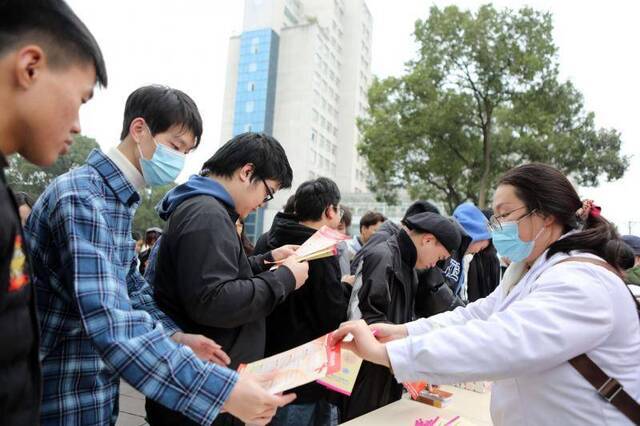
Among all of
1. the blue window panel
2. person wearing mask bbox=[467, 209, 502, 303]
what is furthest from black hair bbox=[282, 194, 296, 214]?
the blue window panel

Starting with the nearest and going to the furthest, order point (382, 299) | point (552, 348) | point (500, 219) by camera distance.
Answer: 1. point (552, 348)
2. point (500, 219)
3. point (382, 299)

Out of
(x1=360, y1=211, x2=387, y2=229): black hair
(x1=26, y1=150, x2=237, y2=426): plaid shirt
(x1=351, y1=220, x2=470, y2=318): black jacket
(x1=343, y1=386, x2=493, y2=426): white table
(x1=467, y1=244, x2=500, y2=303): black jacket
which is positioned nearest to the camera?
(x1=26, y1=150, x2=237, y2=426): plaid shirt

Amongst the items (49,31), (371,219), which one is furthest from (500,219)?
(371,219)

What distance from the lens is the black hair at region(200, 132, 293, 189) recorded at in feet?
5.89

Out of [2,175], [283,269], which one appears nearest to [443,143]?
[283,269]

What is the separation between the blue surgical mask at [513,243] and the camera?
5.53 feet

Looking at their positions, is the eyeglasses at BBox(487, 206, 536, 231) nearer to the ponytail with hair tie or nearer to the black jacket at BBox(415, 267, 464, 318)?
the ponytail with hair tie

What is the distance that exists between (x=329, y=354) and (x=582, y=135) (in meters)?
14.9

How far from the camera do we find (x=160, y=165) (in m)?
→ 1.50

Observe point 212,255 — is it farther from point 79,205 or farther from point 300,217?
point 300,217

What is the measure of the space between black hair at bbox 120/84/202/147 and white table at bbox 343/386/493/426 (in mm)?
1384

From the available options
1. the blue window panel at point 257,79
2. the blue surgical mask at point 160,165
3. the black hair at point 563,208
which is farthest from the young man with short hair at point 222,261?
the blue window panel at point 257,79

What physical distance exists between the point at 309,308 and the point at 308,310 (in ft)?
0.04

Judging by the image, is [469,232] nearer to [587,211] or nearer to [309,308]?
[309,308]
